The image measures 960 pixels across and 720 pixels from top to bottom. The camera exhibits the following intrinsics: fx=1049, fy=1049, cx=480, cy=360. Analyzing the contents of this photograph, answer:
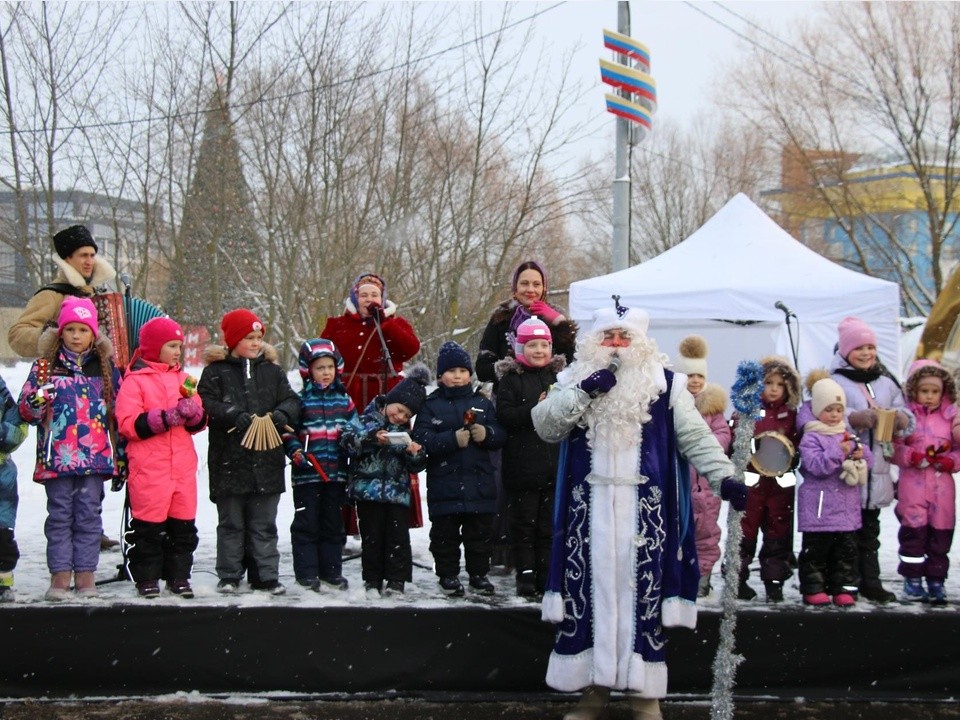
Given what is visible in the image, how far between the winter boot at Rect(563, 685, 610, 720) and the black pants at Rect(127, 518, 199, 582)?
2128mm

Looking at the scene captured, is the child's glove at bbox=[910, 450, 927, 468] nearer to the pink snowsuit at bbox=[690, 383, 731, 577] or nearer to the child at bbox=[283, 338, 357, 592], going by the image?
the pink snowsuit at bbox=[690, 383, 731, 577]

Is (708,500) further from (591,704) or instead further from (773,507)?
(591,704)

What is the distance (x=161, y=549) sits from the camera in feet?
17.5

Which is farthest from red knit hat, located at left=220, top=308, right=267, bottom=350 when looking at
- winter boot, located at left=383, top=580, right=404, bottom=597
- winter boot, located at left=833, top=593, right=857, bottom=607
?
winter boot, located at left=833, top=593, right=857, bottom=607

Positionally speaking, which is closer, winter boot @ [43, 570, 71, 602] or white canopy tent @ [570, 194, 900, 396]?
winter boot @ [43, 570, 71, 602]

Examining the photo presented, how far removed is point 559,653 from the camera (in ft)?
14.4

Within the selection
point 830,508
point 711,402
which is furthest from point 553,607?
point 711,402

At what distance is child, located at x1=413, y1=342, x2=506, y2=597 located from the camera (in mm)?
5332

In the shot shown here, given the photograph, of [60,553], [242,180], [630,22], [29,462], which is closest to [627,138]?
[630,22]

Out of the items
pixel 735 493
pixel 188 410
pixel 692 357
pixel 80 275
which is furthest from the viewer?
pixel 692 357

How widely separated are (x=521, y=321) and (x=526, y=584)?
1529 millimetres

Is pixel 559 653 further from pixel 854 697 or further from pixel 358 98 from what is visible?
pixel 358 98

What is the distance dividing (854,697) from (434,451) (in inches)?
92.5

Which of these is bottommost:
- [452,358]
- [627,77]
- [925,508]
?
[925,508]
